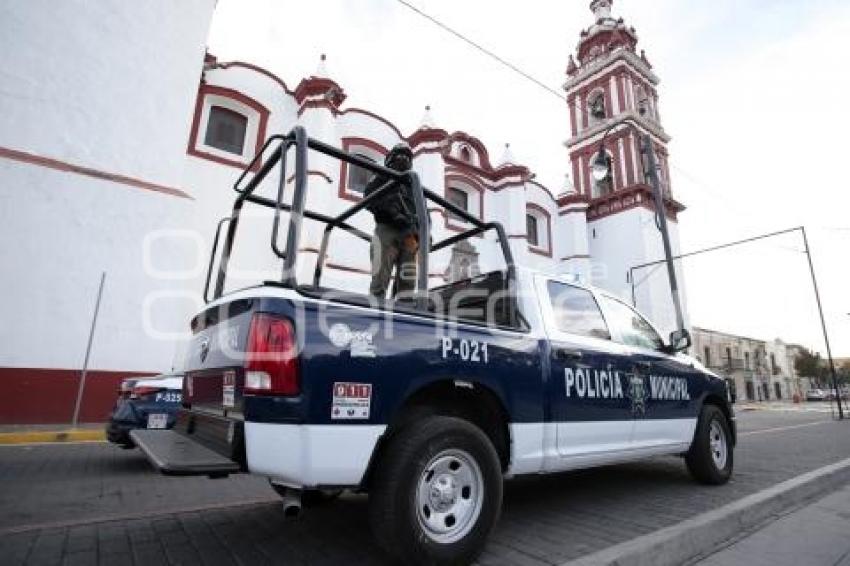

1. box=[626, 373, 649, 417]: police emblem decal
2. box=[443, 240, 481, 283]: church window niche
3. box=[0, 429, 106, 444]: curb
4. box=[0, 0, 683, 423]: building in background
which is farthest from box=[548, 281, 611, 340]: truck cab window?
box=[443, 240, 481, 283]: church window niche

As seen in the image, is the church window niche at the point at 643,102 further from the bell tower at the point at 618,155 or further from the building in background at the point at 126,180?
the building in background at the point at 126,180

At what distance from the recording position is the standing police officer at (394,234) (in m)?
3.97

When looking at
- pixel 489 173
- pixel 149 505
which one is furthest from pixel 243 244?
pixel 489 173

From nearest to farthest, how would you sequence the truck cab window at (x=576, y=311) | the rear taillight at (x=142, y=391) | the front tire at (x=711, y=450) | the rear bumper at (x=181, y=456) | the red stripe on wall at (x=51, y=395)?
the rear bumper at (x=181, y=456)
the truck cab window at (x=576, y=311)
the front tire at (x=711, y=450)
the rear taillight at (x=142, y=391)
the red stripe on wall at (x=51, y=395)

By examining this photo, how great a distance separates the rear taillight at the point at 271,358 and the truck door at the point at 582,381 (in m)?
1.91

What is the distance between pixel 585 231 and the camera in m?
23.9

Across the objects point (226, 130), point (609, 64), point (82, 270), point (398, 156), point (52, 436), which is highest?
point (609, 64)

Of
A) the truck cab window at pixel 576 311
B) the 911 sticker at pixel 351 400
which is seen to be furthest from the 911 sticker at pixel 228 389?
the truck cab window at pixel 576 311

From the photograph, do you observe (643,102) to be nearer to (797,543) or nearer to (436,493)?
(797,543)

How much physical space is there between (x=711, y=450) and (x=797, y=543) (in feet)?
4.90

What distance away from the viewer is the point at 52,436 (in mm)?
7645

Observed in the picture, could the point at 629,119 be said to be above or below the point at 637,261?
above

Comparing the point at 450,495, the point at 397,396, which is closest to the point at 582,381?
the point at 450,495

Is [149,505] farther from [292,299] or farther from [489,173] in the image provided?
[489,173]
